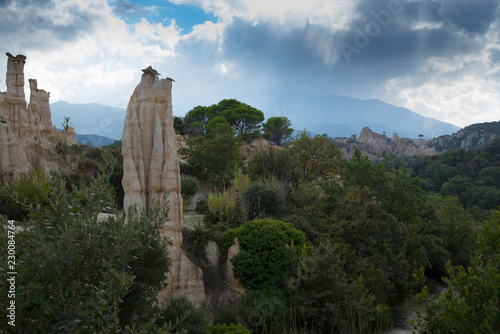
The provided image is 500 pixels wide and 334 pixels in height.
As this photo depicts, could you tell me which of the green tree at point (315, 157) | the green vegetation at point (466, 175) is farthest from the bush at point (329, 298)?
the green vegetation at point (466, 175)

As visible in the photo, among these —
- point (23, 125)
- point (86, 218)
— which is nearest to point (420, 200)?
point (86, 218)

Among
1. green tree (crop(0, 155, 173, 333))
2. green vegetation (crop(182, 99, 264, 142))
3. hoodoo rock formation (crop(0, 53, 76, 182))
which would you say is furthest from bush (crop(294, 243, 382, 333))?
green vegetation (crop(182, 99, 264, 142))

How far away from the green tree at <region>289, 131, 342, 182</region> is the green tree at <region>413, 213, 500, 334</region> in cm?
1868

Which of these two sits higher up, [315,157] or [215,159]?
[315,157]

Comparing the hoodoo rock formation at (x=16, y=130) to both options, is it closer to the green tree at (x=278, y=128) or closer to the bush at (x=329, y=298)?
the bush at (x=329, y=298)

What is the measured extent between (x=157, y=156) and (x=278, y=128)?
42.1 meters

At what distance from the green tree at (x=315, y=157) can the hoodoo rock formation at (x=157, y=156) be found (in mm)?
13929

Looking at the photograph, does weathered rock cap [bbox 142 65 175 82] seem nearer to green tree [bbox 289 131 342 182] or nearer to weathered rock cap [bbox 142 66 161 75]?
weathered rock cap [bbox 142 66 161 75]

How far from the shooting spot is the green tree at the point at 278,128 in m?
50.8

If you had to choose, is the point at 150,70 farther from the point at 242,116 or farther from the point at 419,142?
the point at 419,142

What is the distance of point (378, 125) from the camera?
19562 centimetres

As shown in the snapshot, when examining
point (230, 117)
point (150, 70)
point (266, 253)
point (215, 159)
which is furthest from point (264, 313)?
point (230, 117)

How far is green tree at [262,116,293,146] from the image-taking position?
5075 centimetres

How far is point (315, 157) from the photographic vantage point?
2381 cm
